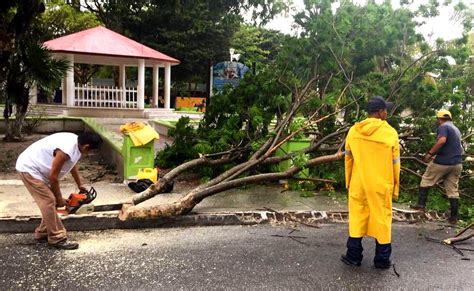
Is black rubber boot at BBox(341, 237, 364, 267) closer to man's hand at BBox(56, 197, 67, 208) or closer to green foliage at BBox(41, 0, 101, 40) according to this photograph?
man's hand at BBox(56, 197, 67, 208)

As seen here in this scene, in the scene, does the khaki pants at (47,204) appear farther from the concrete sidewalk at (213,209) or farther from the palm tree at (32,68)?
the palm tree at (32,68)

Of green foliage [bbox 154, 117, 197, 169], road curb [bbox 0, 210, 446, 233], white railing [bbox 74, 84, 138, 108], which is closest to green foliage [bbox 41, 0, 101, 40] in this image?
white railing [bbox 74, 84, 138, 108]

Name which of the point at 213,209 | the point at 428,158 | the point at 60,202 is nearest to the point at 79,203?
the point at 60,202

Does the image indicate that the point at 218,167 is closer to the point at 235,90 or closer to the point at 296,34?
the point at 235,90

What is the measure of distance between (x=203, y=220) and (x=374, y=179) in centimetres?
246

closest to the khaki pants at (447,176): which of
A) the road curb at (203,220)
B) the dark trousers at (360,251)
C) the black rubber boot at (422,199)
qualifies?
the black rubber boot at (422,199)

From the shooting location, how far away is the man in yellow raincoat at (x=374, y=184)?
4.56 m

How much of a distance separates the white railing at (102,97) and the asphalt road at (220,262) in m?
15.1

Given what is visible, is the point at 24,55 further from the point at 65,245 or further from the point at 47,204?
the point at 65,245

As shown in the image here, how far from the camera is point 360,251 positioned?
4.70 meters

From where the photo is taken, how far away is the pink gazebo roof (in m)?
19.0

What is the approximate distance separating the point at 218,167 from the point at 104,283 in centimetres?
457

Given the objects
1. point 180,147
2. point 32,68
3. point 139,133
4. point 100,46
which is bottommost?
point 180,147

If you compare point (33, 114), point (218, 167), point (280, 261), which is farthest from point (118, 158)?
point (33, 114)
